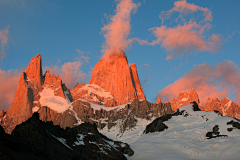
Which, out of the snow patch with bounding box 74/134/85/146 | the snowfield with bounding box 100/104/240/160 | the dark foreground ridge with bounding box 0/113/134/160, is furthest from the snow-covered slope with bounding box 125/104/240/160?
the snow patch with bounding box 74/134/85/146

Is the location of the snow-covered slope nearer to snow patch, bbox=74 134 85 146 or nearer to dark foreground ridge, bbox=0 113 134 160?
dark foreground ridge, bbox=0 113 134 160

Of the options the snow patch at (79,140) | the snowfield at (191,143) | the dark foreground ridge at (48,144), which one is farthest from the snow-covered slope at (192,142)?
the snow patch at (79,140)

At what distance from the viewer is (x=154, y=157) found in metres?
133

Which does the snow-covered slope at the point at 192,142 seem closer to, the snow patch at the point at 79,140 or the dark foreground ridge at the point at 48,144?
the dark foreground ridge at the point at 48,144

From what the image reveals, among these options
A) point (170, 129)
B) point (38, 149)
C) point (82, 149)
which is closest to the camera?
point (38, 149)

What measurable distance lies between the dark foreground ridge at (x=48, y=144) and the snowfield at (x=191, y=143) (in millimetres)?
15895

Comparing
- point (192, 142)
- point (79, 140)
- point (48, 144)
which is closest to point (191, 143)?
point (192, 142)

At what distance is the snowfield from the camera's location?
126875mm

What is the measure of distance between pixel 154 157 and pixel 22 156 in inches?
3265

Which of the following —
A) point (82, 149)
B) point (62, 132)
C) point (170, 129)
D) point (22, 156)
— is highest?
point (170, 129)

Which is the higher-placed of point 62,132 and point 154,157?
point 62,132

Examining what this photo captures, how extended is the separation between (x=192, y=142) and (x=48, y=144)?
9324 centimetres

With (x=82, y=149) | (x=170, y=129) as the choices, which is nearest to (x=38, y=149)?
(x=82, y=149)

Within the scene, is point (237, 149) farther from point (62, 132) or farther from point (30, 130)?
point (30, 130)
